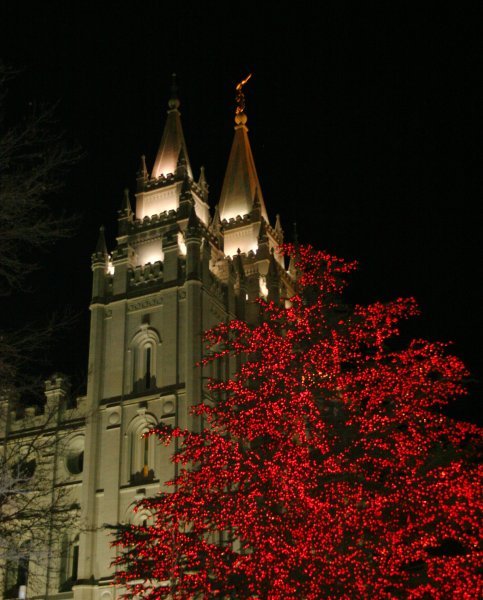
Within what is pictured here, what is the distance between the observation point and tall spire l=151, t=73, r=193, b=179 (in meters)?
47.3

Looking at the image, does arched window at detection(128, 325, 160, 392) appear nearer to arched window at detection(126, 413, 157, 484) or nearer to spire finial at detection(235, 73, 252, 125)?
arched window at detection(126, 413, 157, 484)

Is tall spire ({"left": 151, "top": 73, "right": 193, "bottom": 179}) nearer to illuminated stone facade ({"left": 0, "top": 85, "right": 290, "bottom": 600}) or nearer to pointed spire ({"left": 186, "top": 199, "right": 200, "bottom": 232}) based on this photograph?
illuminated stone facade ({"left": 0, "top": 85, "right": 290, "bottom": 600})

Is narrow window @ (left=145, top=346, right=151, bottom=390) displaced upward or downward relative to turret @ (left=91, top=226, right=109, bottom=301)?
downward

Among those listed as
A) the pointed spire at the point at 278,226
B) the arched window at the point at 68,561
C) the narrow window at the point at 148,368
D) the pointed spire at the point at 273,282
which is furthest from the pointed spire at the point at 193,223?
the arched window at the point at 68,561

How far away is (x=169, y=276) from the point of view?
40.6 metres

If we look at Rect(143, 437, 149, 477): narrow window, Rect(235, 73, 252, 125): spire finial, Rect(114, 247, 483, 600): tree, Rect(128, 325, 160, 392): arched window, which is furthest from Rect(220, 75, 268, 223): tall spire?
Rect(114, 247, 483, 600): tree

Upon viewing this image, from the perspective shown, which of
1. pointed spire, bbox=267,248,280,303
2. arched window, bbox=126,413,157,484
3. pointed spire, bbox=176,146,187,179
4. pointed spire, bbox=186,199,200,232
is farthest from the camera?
pointed spire, bbox=267,248,280,303

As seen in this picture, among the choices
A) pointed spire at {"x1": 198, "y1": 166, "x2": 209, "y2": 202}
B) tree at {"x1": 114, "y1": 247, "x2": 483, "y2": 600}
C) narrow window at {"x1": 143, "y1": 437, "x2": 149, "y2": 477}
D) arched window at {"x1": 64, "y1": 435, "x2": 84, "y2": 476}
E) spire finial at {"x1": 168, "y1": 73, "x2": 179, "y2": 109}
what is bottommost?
tree at {"x1": 114, "y1": 247, "x2": 483, "y2": 600}

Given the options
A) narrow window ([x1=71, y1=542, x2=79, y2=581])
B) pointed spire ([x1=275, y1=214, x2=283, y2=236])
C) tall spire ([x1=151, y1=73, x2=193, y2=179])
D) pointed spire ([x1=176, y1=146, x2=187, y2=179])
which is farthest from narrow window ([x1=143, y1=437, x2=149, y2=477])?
pointed spire ([x1=275, y1=214, x2=283, y2=236])

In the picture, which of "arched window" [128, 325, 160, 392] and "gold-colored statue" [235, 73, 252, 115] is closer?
"arched window" [128, 325, 160, 392]

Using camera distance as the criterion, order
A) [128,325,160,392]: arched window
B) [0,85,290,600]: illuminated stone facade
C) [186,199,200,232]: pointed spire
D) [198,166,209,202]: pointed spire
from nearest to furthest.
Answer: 1. [0,85,290,600]: illuminated stone facade
2. [128,325,160,392]: arched window
3. [186,199,200,232]: pointed spire
4. [198,166,209,202]: pointed spire

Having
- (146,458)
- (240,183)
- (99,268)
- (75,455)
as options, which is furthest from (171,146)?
(146,458)

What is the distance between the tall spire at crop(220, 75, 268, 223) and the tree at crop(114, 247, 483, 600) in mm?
28526

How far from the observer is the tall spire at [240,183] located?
53.0 metres
